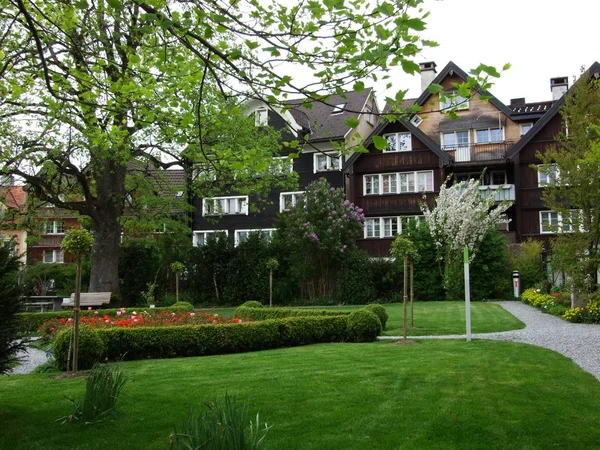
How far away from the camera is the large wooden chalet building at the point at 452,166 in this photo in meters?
32.3

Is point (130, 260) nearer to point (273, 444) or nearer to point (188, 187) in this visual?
point (188, 187)

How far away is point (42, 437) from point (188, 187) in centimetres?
1902

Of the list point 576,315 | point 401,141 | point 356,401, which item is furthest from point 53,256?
point 356,401

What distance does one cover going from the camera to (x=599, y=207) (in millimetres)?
17562

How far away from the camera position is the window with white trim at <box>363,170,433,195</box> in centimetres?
3359

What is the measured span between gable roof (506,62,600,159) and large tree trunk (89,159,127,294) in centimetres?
2099

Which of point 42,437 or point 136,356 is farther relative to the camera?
point 136,356

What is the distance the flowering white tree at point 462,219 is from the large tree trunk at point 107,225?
14345mm

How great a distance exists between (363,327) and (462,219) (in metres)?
15.6

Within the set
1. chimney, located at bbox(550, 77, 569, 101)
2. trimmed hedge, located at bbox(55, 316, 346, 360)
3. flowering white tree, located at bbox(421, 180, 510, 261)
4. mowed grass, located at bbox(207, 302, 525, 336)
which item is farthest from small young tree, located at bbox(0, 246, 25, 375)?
chimney, located at bbox(550, 77, 569, 101)

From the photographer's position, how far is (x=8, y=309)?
6.18 metres

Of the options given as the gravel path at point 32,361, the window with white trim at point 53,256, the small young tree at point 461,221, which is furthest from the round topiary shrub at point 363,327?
the window with white trim at point 53,256

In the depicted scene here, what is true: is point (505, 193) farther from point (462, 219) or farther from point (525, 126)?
point (462, 219)

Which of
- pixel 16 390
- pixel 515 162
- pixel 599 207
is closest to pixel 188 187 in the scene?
pixel 599 207
